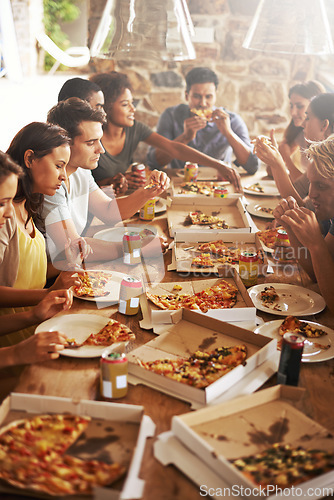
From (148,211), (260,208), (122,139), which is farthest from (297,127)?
(148,211)

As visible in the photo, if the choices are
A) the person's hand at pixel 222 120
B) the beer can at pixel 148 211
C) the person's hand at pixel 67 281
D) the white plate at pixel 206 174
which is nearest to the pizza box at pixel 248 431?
the person's hand at pixel 67 281

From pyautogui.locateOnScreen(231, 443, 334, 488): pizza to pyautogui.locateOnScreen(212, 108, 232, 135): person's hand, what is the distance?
339 centimetres

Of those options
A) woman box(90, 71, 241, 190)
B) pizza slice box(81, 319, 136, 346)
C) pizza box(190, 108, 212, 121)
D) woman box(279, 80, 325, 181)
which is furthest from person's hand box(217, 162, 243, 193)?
pizza slice box(81, 319, 136, 346)

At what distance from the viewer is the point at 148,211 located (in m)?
3.12

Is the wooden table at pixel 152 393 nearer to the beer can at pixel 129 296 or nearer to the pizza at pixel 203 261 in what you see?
the beer can at pixel 129 296

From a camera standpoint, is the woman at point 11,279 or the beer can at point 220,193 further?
the beer can at point 220,193

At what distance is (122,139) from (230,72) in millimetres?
2505

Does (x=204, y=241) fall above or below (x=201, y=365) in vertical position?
below

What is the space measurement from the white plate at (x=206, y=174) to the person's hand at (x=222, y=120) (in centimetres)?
36

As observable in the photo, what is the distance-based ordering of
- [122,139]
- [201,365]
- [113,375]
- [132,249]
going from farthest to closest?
[122,139] < [132,249] < [201,365] < [113,375]

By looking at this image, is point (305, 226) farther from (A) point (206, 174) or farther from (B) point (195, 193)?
(A) point (206, 174)

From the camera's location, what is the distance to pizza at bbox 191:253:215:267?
2.43 metres

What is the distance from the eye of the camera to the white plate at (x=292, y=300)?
2076 millimetres

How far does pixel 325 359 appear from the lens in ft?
5.67
